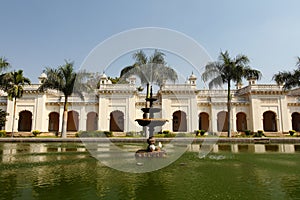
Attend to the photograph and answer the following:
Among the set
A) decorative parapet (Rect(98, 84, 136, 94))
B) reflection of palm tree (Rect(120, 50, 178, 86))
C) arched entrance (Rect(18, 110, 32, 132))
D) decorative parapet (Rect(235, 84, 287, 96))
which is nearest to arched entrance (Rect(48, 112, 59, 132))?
arched entrance (Rect(18, 110, 32, 132))

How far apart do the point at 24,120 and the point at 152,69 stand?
71.4 feet

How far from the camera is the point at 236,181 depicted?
6453 mm

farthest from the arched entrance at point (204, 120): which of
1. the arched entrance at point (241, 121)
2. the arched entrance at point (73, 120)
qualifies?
the arched entrance at point (73, 120)

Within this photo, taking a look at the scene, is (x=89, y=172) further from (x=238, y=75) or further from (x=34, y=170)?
(x=238, y=75)

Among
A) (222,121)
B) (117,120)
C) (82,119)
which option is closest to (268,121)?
(222,121)

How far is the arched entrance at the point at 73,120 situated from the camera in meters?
32.0

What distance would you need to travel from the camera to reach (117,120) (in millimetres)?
32125

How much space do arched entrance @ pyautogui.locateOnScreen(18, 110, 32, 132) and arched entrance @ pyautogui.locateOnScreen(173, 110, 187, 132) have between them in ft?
68.2

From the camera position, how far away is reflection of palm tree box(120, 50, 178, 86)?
2300 centimetres

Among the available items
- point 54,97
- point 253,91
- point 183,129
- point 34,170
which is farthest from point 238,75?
point 54,97

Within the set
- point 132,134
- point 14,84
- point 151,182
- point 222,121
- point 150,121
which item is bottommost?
point 151,182

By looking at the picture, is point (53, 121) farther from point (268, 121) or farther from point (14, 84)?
point (268, 121)

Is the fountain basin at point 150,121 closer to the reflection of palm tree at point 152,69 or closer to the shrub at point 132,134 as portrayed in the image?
the reflection of palm tree at point 152,69

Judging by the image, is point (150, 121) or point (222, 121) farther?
point (222, 121)
